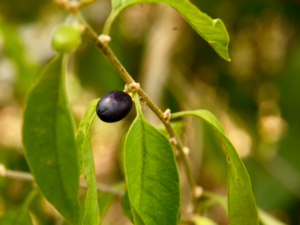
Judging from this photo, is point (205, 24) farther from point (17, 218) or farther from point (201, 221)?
point (17, 218)

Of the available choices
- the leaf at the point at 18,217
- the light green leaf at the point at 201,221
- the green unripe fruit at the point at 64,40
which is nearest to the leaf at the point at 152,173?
the green unripe fruit at the point at 64,40

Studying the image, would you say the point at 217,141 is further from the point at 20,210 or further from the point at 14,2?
the point at 14,2

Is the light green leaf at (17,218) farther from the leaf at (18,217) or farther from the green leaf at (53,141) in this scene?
the green leaf at (53,141)

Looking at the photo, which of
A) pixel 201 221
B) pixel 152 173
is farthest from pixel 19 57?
pixel 152 173

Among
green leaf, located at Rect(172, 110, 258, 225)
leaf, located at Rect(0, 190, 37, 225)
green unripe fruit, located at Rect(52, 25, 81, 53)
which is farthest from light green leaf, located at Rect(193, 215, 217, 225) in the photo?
green unripe fruit, located at Rect(52, 25, 81, 53)

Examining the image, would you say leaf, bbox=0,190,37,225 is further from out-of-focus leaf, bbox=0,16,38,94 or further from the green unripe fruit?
out-of-focus leaf, bbox=0,16,38,94
